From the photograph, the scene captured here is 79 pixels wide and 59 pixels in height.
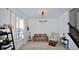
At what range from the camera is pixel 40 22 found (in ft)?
6.93

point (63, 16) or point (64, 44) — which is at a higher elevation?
point (63, 16)

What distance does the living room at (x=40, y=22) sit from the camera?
1.99 meters

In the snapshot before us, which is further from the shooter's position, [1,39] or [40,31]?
[40,31]

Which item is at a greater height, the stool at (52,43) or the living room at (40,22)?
the living room at (40,22)

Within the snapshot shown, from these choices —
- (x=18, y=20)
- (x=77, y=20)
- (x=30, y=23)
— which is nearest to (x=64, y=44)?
(x=77, y=20)

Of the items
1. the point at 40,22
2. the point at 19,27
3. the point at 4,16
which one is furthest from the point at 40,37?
the point at 4,16

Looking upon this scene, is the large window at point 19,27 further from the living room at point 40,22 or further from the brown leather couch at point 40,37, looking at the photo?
the brown leather couch at point 40,37

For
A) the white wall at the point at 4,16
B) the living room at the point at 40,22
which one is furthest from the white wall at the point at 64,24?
the white wall at the point at 4,16

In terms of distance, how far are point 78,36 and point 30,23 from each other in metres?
0.96

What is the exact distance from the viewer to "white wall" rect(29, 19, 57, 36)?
2.07 meters

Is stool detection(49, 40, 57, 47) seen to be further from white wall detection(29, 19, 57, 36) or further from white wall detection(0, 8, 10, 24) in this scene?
white wall detection(0, 8, 10, 24)
